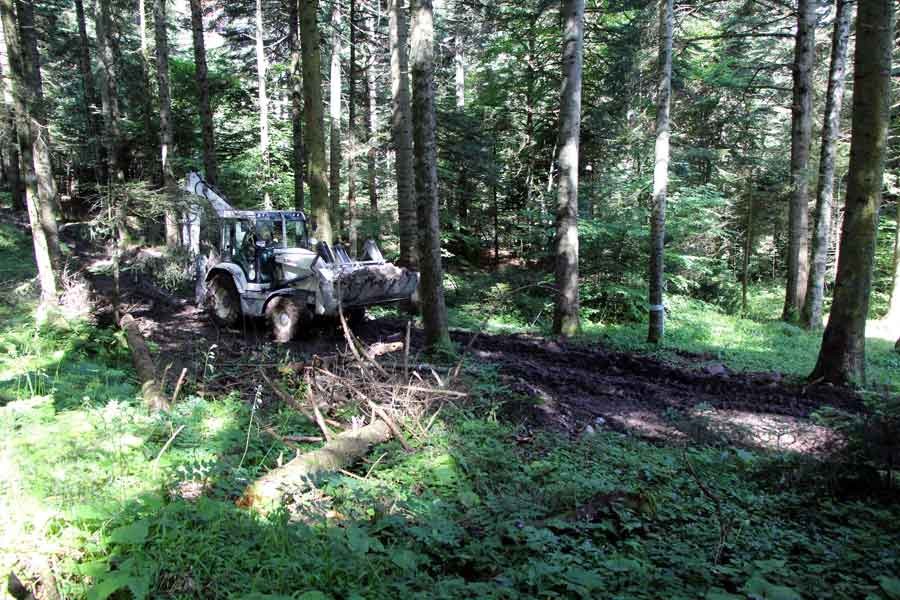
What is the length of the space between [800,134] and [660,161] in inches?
239

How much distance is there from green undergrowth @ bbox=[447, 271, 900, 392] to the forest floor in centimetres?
320

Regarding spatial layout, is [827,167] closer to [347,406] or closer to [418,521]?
[347,406]

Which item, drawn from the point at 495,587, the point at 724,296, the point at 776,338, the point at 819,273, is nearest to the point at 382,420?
the point at 495,587

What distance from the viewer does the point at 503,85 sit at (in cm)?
1814

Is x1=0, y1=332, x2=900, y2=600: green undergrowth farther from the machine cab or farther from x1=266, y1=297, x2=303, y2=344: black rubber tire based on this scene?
the machine cab

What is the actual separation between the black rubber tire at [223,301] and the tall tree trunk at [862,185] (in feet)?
36.2

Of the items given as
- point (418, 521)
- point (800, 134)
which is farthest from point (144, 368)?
point (800, 134)

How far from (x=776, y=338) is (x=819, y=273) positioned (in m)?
2.15

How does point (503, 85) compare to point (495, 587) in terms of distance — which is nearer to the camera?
point (495, 587)

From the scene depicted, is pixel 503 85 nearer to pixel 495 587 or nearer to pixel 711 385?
pixel 711 385

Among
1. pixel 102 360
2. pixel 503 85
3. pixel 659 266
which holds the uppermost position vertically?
pixel 503 85

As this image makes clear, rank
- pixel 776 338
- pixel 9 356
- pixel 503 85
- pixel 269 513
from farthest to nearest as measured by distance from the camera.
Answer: pixel 503 85 → pixel 776 338 → pixel 9 356 → pixel 269 513

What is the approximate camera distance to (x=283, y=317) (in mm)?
10609

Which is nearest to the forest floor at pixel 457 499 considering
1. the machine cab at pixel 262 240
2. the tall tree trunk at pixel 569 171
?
the machine cab at pixel 262 240
